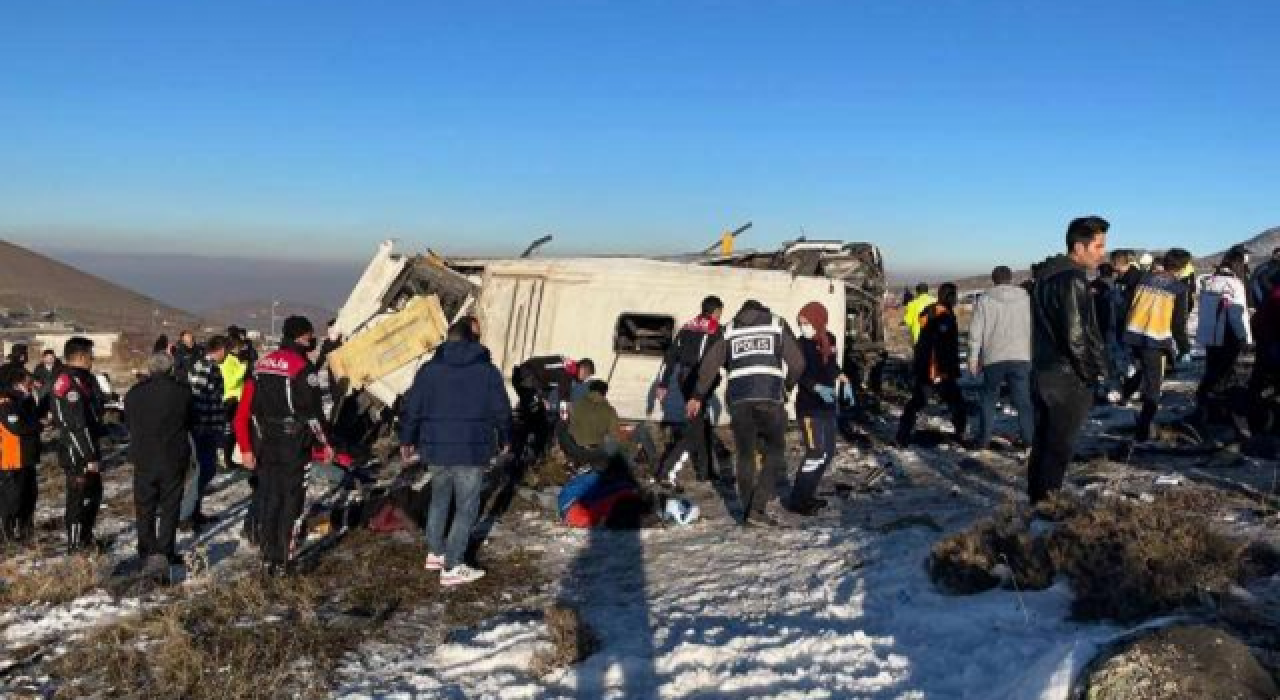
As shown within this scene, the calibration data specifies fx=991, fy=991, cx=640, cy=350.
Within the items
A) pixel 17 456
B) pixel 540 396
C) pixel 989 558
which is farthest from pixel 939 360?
pixel 17 456

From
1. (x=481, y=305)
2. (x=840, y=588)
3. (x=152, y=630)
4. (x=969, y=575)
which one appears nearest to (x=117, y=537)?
(x=152, y=630)

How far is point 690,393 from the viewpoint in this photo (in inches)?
375

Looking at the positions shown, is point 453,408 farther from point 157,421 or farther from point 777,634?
point 777,634

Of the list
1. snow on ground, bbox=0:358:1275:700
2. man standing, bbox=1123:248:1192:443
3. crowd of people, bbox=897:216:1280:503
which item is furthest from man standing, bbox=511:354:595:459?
man standing, bbox=1123:248:1192:443

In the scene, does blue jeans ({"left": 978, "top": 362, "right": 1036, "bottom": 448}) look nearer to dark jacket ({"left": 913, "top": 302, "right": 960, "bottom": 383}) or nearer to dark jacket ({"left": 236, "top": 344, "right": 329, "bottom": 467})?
dark jacket ({"left": 913, "top": 302, "right": 960, "bottom": 383})

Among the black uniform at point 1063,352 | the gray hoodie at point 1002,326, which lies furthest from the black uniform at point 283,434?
the gray hoodie at point 1002,326

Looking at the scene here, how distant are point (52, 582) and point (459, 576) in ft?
9.54

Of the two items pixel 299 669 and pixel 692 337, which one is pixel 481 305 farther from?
pixel 299 669

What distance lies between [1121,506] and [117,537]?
27.1 ft

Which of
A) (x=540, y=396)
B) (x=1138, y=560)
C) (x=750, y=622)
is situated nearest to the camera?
(x=1138, y=560)

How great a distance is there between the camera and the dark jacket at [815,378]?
7.92m

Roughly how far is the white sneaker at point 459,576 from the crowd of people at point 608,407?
0.03 feet

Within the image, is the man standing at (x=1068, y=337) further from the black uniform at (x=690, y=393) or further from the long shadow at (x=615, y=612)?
the black uniform at (x=690, y=393)

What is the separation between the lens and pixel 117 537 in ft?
29.5
